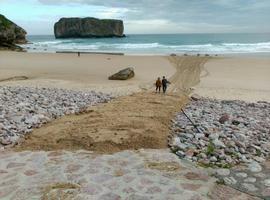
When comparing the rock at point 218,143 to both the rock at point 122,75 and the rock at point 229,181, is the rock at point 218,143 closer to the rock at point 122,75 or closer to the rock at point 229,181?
the rock at point 229,181

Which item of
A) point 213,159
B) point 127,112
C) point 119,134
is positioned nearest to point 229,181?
point 213,159

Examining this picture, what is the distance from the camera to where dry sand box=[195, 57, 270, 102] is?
1711 centimetres

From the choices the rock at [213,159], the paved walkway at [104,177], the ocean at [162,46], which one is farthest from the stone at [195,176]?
the ocean at [162,46]

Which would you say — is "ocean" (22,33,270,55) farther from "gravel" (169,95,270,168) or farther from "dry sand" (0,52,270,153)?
"gravel" (169,95,270,168)

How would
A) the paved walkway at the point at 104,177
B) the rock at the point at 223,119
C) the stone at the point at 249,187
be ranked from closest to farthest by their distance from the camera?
the paved walkway at the point at 104,177 → the stone at the point at 249,187 → the rock at the point at 223,119

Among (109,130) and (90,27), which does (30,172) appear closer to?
(109,130)

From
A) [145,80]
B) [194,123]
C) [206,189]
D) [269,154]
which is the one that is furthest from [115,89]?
[206,189]

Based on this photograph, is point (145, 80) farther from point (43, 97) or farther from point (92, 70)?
point (43, 97)

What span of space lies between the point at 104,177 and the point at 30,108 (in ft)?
17.4

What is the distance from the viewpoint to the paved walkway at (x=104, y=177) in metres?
5.83

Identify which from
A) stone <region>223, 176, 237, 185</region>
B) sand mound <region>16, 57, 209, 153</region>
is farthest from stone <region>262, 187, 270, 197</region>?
sand mound <region>16, 57, 209, 153</region>

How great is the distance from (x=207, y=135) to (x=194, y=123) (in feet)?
3.38

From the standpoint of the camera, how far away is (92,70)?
27641 millimetres

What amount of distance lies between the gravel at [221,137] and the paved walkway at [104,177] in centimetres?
55
